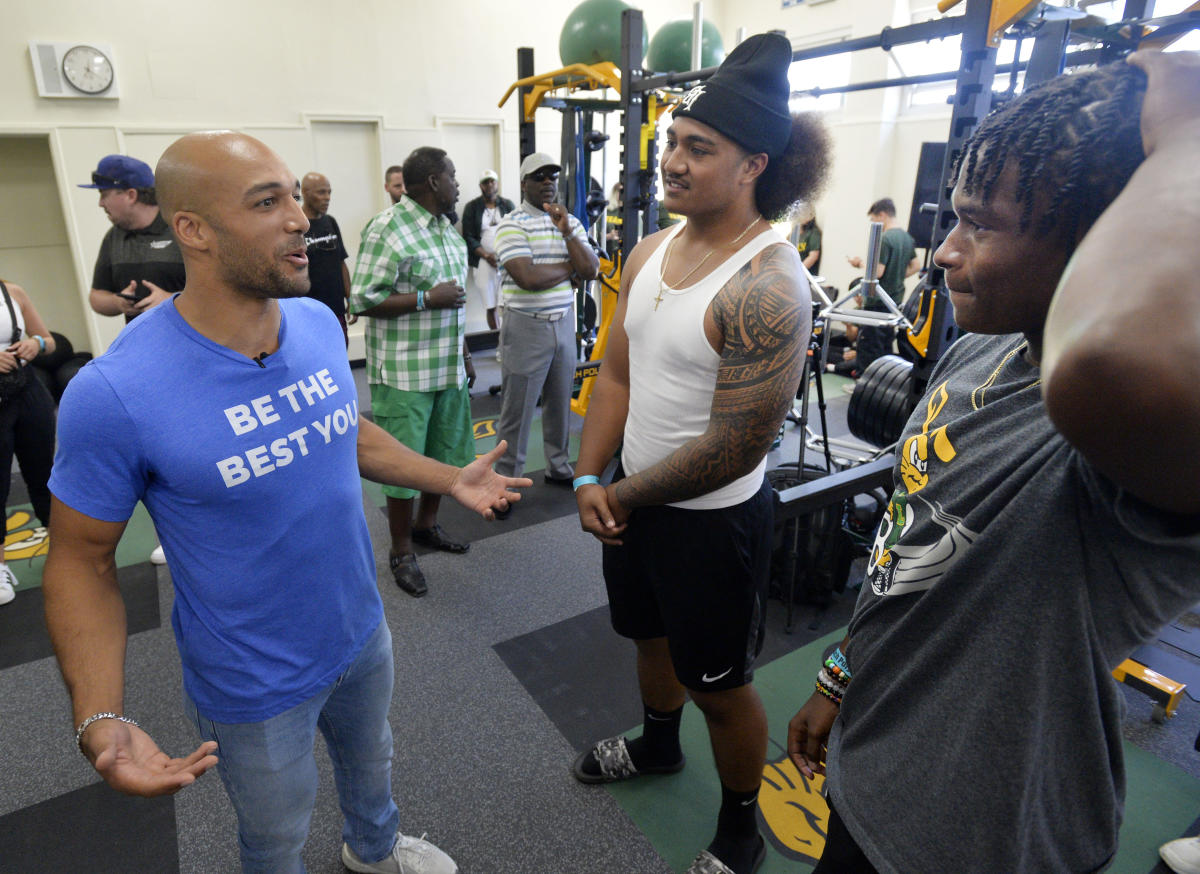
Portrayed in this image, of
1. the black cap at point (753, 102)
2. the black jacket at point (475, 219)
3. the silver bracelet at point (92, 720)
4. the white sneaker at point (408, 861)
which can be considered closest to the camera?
the silver bracelet at point (92, 720)

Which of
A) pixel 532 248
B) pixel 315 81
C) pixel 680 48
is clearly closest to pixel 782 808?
pixel 532 248

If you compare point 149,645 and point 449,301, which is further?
point 449,301

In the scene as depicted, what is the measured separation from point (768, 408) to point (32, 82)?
6374 millimetres

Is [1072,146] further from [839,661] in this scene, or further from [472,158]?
[472,158]

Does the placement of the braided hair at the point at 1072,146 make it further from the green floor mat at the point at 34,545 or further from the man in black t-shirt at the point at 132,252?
the green floor mat at the point at 34,545

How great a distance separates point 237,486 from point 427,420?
1.83m

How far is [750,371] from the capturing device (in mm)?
1229

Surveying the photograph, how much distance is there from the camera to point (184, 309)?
108 centimetres

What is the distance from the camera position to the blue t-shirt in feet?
3.20

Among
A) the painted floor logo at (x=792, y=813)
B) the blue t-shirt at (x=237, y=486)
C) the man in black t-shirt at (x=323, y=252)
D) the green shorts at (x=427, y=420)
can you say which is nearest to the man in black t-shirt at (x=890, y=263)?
the green shorts at (x=427, y=420)

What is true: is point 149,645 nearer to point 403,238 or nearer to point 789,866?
point 403,238

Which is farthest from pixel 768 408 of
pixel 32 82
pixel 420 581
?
pixel 32 82

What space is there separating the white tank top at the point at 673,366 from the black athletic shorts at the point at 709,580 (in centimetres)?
5

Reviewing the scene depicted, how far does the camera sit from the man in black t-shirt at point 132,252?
2594mm
